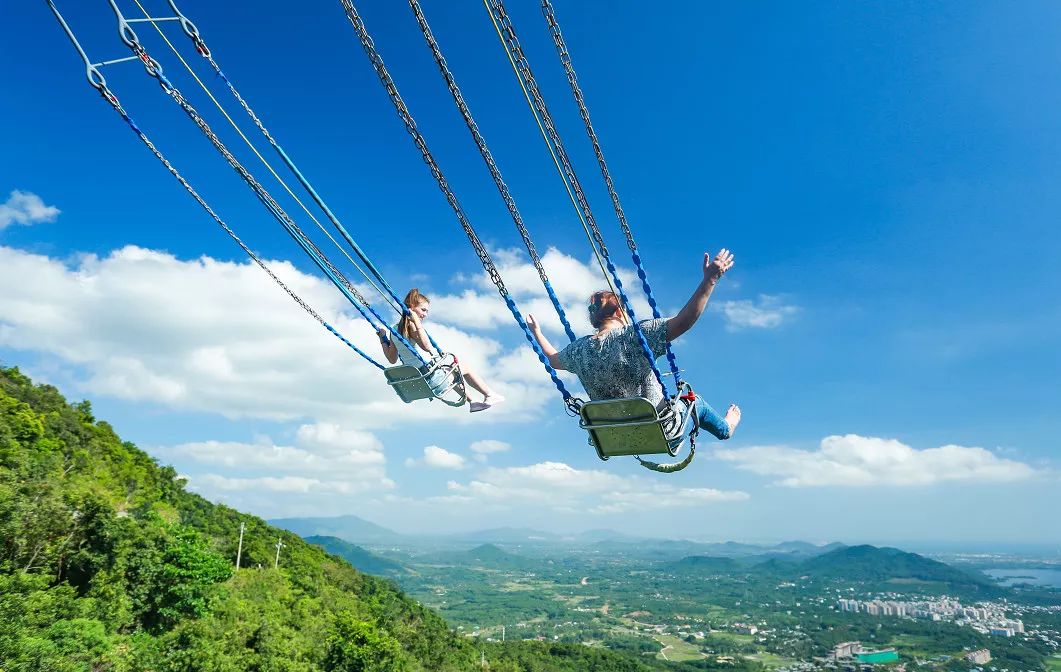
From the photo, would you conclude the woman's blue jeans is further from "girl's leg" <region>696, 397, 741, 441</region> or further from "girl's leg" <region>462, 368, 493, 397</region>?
"girl's leg" <region>462, 368, 493, 397</region>

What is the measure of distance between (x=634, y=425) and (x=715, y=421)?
142cm

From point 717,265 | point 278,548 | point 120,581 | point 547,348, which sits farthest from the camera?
point 278,548

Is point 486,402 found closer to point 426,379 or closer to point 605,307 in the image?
point 426,379

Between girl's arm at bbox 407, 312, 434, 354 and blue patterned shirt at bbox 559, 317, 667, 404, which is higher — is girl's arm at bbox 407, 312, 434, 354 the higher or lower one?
the higher one

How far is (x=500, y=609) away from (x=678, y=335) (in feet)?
602

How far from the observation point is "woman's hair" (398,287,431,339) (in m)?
6.83

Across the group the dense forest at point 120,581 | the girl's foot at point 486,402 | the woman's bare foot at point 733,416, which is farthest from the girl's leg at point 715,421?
the dense forest at point 120,581

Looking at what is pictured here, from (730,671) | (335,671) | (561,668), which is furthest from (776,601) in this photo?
(335,671)

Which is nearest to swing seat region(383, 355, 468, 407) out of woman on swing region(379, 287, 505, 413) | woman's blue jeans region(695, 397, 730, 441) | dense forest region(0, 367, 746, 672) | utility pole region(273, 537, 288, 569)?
woman on swing region(379, 287, 505, 413)

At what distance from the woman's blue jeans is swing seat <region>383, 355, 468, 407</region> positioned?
305 cm

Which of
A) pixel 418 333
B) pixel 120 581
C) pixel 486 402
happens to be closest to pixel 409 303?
pixel 418 333

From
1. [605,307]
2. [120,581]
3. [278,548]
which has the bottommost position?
[278,548]

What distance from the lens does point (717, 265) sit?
13.8 feet

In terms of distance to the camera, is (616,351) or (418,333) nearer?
(616,351)
